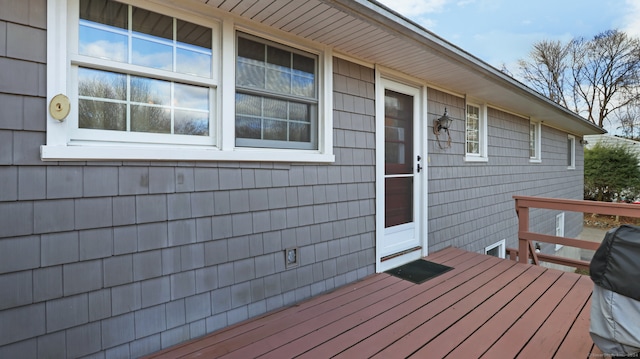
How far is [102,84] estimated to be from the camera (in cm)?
181

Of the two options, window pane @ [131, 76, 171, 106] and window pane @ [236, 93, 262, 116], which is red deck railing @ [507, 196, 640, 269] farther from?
window pane @ [131, 76, 171, 106]

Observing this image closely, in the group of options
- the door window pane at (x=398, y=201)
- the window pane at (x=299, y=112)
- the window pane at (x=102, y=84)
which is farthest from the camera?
the door window pane at (x=398, y=201)

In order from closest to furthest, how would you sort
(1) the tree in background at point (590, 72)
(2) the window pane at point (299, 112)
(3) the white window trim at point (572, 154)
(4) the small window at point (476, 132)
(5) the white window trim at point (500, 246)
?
1. (2) the window pane at point (299, 112)
2. (4) the small window at point (476, 132)
3. (5) the white window trim at point (500, 246)
4. (3) the white window trim at point (572, 154)
5. (1) the tree in background at point (590, 72)

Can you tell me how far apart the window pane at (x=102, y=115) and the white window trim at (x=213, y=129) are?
6 cm

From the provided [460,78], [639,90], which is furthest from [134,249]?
[639,90]

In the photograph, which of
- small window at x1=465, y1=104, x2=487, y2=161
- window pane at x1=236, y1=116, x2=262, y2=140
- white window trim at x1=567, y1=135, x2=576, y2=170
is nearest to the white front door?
window pane at x1=236, y1=116, x2=262, y2=140

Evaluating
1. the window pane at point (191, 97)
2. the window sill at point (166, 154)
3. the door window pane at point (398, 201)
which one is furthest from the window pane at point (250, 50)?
the door window pane at point (398, 201)

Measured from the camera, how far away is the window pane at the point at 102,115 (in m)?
1.75

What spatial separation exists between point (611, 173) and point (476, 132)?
40.9 ft

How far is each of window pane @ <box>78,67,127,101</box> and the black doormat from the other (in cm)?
286

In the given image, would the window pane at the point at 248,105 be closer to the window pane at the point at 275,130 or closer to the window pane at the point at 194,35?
the window pane at the point at 275,130

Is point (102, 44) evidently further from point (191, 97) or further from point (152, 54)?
point (191, 97)

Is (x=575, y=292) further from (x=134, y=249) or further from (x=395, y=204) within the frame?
(x=134, y=249)

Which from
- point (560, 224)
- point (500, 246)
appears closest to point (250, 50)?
point (500, 246)
